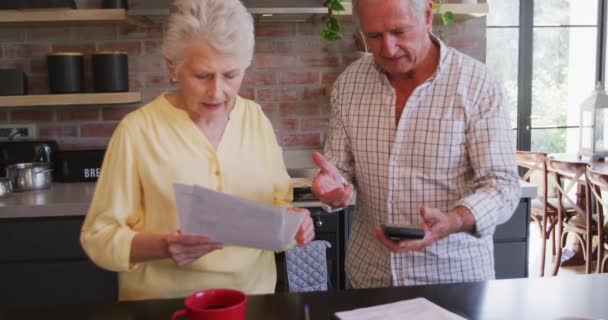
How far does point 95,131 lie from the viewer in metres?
2.98

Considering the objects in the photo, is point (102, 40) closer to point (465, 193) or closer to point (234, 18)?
point (234, 18)

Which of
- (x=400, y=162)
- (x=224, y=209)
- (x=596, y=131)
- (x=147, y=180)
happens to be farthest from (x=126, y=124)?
(x=596, y=131)

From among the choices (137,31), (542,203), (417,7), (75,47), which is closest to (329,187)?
(417,7)

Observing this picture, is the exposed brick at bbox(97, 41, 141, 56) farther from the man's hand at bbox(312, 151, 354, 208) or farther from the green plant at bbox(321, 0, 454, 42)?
the man's hand at bbox(312, 151, 354, 208)

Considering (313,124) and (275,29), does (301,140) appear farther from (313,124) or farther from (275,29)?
(275,29)

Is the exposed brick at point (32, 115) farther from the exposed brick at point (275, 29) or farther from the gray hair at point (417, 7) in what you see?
the gray hair at point (417, 7)

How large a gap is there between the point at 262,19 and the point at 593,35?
3.72 m

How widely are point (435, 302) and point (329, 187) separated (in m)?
0.37

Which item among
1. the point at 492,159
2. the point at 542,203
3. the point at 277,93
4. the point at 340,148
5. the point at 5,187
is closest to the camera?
the point at 492,159

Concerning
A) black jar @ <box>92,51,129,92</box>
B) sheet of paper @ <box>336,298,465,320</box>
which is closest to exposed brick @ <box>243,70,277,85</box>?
black jar @ <box>92,51,129,92</box>

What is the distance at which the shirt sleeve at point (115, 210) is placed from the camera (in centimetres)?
119

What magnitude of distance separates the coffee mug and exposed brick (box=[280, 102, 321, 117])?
2047mm

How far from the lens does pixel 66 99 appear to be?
8.79 feet

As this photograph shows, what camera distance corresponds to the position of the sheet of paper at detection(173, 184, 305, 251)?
1.05m
